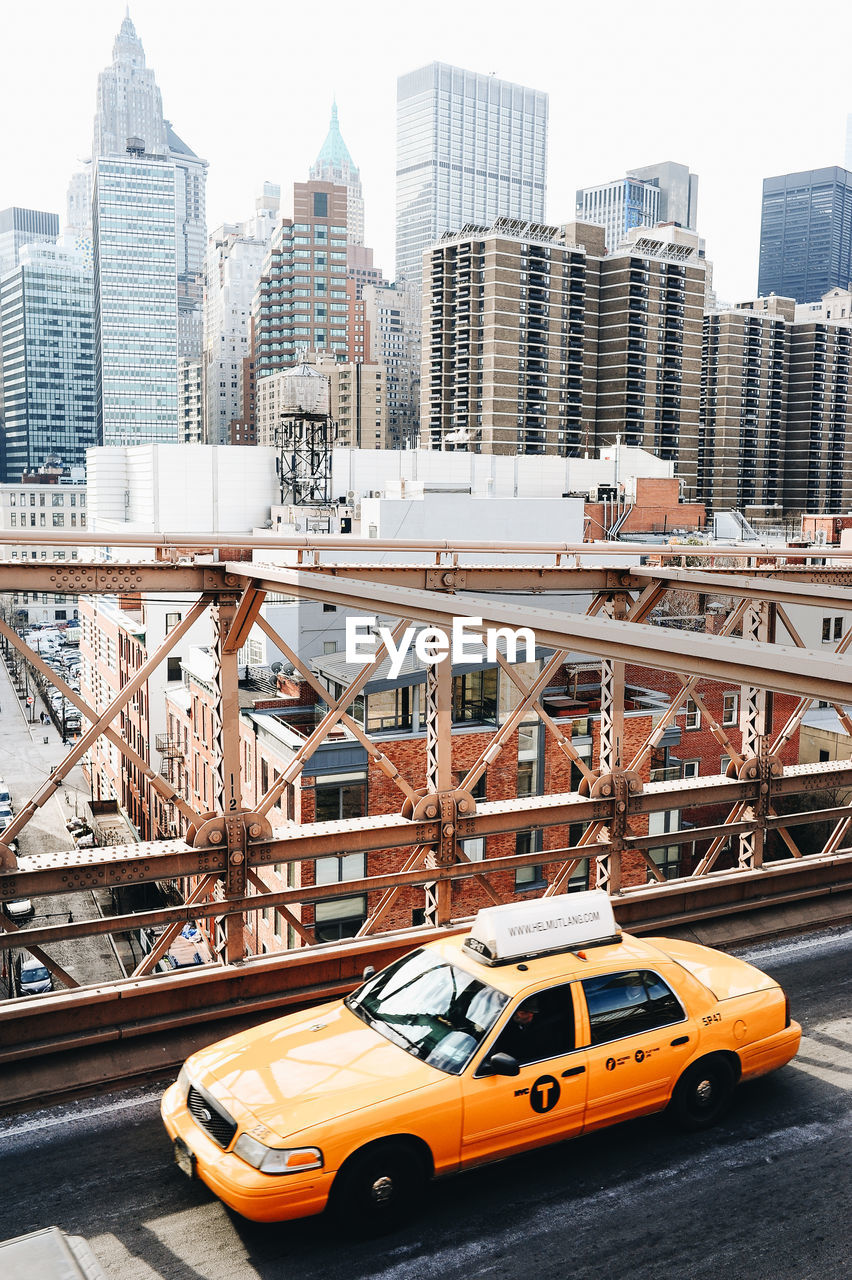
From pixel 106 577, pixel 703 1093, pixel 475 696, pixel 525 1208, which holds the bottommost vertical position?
pixel 475 696

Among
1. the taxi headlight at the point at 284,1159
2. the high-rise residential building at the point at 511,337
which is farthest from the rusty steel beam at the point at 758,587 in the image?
the high-rise residential building at the point at 511,337

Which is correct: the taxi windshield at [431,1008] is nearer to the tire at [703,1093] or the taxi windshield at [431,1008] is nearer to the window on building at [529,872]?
the tire at [703,1093]

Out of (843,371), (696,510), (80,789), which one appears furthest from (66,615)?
(843,371)

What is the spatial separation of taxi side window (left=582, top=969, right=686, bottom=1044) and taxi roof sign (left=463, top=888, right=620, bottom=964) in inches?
14.5

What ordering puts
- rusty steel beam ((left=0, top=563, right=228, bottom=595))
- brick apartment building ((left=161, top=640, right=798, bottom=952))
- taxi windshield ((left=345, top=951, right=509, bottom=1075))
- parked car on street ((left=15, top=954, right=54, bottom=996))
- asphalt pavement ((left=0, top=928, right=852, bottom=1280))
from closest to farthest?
1. asphalt pavement ((left=0, top=928, right=852, bottom=1280))
2. taxi windshield ((left=345, top=951, right=509, bottom=1075))
3. rusty steel beam ((left=0, top=563, right=228, bottom=595))
4. brick apartment building ((left=161, top=640, right=798, bottom=952))
5. parked car on street ((left=15, top=954, right=54, bottom=996))

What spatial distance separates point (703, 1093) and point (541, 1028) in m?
1.53

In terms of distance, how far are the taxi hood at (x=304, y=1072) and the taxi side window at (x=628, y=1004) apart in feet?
3.98

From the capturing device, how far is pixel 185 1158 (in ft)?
21.3

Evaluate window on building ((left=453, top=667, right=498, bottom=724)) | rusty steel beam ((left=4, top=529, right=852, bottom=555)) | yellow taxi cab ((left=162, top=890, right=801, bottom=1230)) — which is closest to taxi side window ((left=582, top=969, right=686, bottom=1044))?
yellow taxi cab ((left=162, top=890, right=801, bottom=1230))

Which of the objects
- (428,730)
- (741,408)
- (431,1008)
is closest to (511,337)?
(741,408)

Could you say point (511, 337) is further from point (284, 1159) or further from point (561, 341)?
point (284, 1159)

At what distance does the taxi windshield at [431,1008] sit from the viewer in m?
6.76

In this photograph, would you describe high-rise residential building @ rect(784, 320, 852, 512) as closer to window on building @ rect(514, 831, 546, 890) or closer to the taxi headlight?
window on building @ rect(514, 831, 546, 890)

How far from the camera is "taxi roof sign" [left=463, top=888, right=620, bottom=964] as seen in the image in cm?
729
